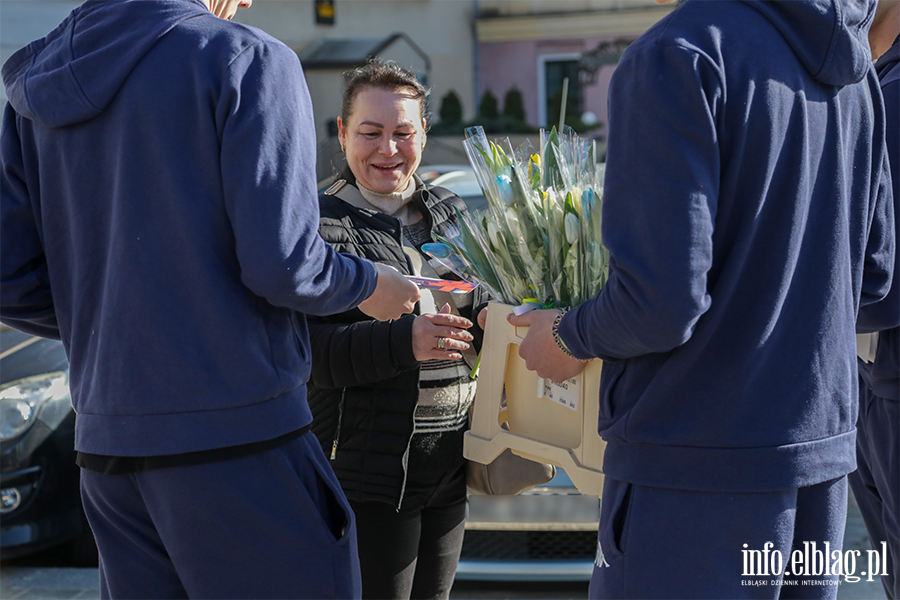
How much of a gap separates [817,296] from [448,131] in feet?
60.9

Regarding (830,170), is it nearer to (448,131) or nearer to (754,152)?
(754,152)

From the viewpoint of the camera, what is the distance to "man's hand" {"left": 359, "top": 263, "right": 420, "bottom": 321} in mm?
1887

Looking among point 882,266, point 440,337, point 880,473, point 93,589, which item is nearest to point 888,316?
point 882,266

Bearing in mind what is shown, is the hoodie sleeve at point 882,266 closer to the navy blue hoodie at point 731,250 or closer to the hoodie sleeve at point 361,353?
the navy blue hoodie at point 731,250

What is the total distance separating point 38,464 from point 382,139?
7.62 ft

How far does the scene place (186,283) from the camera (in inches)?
62.4

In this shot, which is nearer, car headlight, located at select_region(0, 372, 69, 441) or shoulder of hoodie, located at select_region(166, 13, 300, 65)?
shoulder of hoodie, located at select_region(166, 13, 300, 65)

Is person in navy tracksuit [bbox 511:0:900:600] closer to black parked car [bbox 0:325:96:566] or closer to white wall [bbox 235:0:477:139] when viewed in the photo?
black parked car [bbox 0:325:96:566]

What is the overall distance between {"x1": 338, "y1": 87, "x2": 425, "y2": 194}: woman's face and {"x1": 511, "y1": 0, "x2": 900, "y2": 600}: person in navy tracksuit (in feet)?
3.66

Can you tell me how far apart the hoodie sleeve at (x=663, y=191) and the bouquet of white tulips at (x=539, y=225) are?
0.30 meters

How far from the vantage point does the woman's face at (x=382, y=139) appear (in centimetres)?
258

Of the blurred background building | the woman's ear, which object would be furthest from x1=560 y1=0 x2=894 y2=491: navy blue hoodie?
the blurred background building

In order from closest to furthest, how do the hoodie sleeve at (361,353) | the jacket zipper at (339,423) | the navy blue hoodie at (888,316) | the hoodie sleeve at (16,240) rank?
the hoodie sleeve at (16,240)
the navy blue hoodie at (888,316)
the hoodie sleeve at (361,353)
the jacket zipper at (339,423)

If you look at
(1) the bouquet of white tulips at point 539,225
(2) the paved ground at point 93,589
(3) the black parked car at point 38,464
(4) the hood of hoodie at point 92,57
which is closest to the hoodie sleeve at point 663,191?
(1) the bouquet of white tulips at point 539,225
